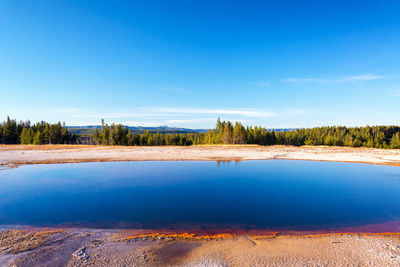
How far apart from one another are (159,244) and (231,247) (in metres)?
3.02

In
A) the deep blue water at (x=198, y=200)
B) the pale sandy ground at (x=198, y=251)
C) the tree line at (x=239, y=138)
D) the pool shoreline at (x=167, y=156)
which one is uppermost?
the tree line at (x=239, y=138)

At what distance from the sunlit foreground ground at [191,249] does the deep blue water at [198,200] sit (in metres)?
1.54

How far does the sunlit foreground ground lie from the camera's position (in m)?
7.72

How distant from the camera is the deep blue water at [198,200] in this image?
11953 mm

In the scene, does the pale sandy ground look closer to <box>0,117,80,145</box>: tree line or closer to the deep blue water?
the deep blue water

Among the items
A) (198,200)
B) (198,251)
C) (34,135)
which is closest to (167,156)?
(198,200)

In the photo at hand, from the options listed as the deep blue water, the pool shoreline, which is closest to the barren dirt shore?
the pool shoreline

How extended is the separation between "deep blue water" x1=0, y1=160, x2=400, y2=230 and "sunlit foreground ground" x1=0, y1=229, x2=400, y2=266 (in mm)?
1536

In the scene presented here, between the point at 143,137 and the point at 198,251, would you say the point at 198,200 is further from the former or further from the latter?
the point at 143,137

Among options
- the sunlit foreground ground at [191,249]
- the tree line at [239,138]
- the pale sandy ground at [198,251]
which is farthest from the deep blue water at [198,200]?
the tree line at [239,138]

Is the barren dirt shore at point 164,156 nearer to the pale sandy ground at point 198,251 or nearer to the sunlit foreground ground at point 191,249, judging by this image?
the sunlit foreground ground at point 191,249

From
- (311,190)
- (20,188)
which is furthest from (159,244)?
(20,188)

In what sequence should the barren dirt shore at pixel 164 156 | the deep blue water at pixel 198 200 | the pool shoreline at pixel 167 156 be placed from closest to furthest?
the deep blue water at pixel 198 200 → the pool shoreline at pixel 167 156 → the barren dirt shore at pixel 164 156

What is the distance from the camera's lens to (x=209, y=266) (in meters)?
7.45
